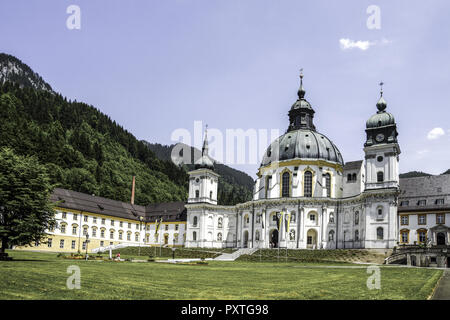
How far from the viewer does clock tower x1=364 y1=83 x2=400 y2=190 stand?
70000mm

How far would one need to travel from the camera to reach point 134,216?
103875mm

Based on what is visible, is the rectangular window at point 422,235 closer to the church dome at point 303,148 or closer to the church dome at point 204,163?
the church dome at point 303,148

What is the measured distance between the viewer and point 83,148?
137000 mm

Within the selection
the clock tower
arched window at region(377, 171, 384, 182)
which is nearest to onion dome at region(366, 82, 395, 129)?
the clock tower

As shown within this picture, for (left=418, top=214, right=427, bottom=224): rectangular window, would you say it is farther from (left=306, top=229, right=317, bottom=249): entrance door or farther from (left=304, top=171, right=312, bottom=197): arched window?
Answer: (left=304, top=171, right=312, bottom=197): arched window

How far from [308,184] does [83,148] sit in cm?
8393

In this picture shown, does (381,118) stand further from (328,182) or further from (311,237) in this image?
(311,237)

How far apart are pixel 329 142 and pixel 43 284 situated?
80131mm

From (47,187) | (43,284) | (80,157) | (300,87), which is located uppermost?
(300,87)
